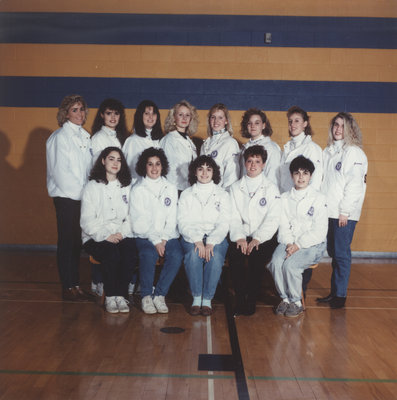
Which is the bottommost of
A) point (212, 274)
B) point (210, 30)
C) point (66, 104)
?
point (212, 274)

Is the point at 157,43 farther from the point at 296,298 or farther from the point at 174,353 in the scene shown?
the point at 174,353

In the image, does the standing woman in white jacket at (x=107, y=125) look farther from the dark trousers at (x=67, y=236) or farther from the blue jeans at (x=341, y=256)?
the blue jeans at (x=341, y=256)

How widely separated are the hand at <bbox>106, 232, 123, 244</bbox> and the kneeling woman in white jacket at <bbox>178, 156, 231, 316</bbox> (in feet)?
1.53

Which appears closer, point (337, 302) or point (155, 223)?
point (155, 223)

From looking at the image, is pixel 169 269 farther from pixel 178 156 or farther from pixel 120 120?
pixel 120 120

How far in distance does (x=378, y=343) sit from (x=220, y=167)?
6.11 ft

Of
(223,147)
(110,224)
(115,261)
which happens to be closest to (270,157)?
(223,147)

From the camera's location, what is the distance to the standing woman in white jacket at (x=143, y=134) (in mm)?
4242

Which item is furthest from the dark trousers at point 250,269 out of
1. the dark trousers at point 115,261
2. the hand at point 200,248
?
the dark trousers at point 115,261

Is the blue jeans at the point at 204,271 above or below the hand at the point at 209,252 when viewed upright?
below

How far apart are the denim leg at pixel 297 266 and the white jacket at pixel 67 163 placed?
1.70 metres

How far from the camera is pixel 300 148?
4.17 m

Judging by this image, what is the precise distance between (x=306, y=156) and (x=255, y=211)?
0.63 meters

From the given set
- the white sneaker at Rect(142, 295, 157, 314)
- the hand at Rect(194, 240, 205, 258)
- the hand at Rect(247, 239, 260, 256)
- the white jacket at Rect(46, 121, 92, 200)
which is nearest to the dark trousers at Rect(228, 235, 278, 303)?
the hand at Rect(247, 239, 260, 256)
